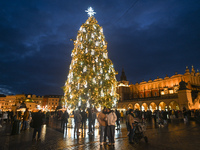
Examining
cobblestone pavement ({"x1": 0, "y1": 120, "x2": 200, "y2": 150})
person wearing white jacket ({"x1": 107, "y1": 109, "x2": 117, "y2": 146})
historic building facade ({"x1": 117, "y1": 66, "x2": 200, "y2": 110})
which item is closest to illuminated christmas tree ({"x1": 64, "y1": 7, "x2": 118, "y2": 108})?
cobblestone pavement ({"x1": 0, "y1": 120, "x2": 200, "y2": 150})

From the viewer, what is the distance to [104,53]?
611 inches

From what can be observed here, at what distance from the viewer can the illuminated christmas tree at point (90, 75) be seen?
14.0 metres

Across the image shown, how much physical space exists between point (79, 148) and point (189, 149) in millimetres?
3847

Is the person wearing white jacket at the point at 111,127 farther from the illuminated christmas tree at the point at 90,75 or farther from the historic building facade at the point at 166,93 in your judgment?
the historic building facade at the point at 166,93

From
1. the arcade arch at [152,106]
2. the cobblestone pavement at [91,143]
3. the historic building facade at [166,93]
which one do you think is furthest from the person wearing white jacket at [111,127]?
the arcade arch at [152,106]

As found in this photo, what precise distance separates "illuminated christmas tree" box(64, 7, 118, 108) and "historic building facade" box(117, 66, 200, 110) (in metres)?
17.6

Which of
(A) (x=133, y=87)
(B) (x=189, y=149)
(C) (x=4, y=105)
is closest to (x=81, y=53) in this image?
(B) (x=189, y=149)

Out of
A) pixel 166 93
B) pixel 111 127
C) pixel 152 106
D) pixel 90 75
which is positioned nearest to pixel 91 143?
pixel 111 127

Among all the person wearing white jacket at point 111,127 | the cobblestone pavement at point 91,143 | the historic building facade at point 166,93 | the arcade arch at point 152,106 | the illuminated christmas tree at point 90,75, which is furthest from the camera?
the arcade arch at point 152,106

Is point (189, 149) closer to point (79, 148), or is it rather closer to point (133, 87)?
point (79, 148)

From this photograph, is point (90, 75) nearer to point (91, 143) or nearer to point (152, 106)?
point (91, 143)

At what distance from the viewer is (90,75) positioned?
46.0 feet

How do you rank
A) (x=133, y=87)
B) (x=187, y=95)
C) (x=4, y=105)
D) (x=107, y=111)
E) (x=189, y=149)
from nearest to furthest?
(x=189, y=149), (x=107, y=111), (x=187, y=95), (x=133, y=87), (x=4, y=105)

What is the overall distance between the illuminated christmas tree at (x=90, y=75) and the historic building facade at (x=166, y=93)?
692 inches
